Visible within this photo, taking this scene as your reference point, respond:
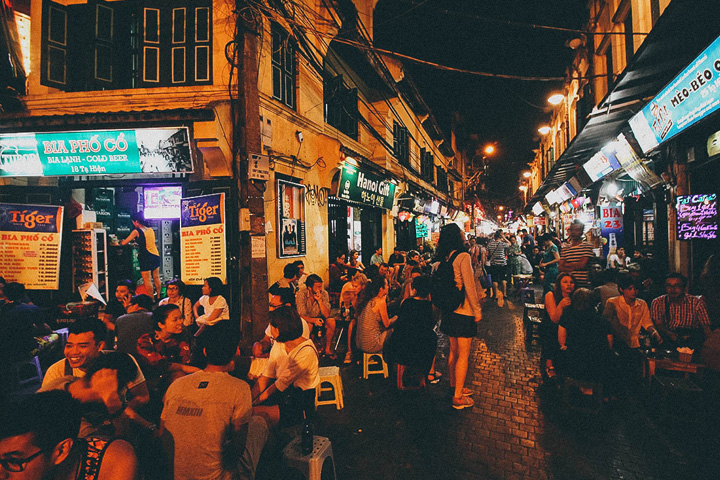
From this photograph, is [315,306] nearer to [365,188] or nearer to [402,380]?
[402,380]

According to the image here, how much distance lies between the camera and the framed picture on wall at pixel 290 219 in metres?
7.96

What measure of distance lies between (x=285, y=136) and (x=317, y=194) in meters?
2.02

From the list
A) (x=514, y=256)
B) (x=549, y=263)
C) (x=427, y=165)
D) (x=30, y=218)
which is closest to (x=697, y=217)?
A: (x=549, y=263)

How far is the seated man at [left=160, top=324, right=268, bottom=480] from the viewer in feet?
7.60

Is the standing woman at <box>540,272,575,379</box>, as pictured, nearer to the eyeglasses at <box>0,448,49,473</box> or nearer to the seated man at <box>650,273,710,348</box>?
the seated man at <box>650,273,710,348</box>

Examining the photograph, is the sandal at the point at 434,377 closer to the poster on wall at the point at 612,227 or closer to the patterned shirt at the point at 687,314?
the patterned shirt at the point at 687,314

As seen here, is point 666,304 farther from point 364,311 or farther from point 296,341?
point 296,341

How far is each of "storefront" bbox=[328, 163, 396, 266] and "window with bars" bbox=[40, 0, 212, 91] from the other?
465cm

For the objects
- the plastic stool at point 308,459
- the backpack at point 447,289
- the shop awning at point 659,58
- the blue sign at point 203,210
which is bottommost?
the plastic stool at point 308,459

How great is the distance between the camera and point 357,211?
14141 mm

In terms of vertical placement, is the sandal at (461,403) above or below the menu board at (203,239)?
below

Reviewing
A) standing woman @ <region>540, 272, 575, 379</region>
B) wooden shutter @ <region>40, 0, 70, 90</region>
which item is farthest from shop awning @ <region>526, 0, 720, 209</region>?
wooden shutter @ <region>40, 0, 70, 90</region>

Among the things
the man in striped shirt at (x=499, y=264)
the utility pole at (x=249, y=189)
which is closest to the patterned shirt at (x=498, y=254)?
the man in striped shirt at (x=499, y=264)

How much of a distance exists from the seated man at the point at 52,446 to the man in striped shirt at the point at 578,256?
7528mm
